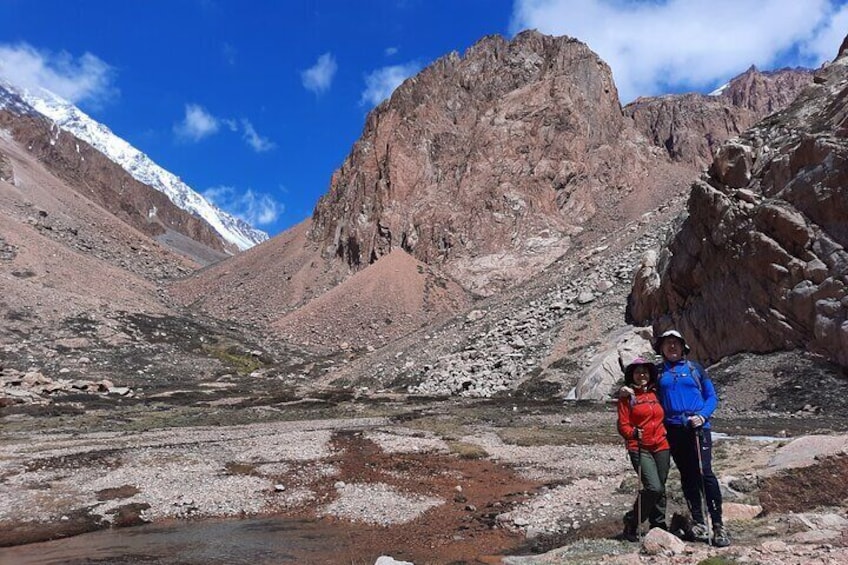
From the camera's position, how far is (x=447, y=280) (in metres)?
83.5

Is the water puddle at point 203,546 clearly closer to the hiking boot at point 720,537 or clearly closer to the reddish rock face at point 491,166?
the hiking boot at point 720,537

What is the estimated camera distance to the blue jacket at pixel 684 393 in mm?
9219

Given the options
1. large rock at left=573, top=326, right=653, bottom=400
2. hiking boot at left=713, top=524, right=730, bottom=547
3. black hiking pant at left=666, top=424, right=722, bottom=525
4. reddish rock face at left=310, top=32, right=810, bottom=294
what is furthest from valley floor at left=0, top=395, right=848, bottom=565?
reddish rock face at left=310, top=32, right=810, bottom=294

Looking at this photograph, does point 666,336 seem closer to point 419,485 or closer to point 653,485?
point 653,485

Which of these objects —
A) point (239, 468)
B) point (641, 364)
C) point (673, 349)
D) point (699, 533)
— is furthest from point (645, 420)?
point (239, 468)

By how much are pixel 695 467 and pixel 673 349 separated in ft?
5.87

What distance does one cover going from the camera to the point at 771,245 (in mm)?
31953

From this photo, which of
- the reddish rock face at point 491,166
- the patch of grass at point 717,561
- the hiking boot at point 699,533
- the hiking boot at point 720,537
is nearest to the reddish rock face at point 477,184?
the reddish rock face at point 491,166

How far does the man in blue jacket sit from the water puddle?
603cm

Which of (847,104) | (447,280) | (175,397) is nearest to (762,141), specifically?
(847,104)

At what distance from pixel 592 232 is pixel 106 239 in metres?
88.8

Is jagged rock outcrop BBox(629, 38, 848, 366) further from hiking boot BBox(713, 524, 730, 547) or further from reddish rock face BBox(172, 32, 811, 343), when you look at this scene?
reddish rock face BBox(172, 32, 811, 343)

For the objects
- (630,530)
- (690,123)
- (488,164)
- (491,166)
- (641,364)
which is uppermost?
(690,123)

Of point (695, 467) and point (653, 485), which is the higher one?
point (695, 467)
